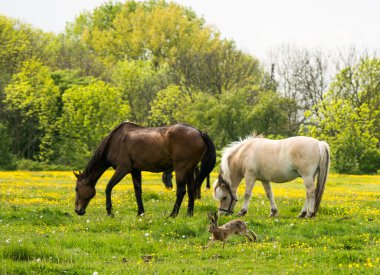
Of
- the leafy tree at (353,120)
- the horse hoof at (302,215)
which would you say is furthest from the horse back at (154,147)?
the leafy tree at (353,120)

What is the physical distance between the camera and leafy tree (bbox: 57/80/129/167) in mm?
51062

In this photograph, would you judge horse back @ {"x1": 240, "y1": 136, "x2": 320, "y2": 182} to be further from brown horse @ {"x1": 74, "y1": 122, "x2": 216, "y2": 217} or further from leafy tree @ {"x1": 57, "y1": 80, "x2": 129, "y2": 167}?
leafy tree @ {"x1": 57, "y1": 80, "x2": 129, "y2": 167}

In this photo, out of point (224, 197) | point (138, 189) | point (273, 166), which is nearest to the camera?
point (273, 166)

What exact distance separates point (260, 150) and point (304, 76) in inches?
2128

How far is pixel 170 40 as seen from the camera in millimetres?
79125

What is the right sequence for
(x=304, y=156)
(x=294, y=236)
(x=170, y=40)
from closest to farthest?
(x=294, y=236), (x=304, y=156), (x=170, y=40)

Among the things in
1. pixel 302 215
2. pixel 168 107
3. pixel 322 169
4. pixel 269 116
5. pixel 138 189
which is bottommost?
pixel 302 215

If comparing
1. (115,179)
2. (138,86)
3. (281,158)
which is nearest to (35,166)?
(138,86)

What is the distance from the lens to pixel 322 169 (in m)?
15.8

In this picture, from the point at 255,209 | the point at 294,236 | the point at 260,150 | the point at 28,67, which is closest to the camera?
the point at 294,236

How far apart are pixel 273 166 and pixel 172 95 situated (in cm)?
4506

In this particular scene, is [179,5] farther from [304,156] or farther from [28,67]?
[304,156]

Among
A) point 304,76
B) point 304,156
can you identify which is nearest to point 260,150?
point 304,156

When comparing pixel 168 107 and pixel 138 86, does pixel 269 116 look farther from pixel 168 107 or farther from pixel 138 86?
pixel 138 86
